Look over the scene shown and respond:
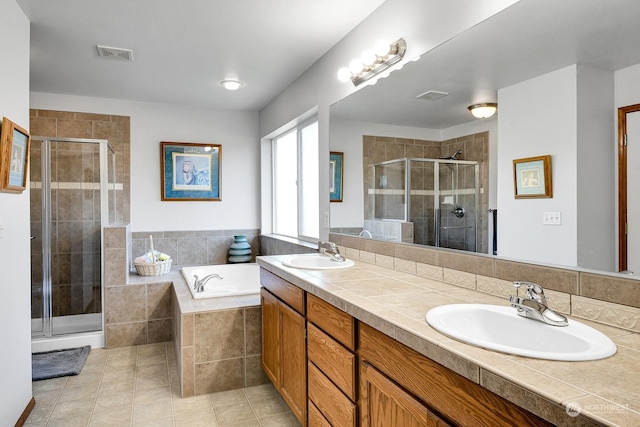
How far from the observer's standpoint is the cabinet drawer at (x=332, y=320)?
1.52 metres

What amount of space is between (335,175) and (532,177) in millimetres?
1530

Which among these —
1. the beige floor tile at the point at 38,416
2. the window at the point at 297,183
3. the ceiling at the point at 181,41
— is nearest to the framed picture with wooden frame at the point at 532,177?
the ceiling at the point at 181,41

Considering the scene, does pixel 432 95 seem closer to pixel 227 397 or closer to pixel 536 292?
pixel 536 292

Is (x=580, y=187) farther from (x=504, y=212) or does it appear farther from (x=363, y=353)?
(x=363, y=353)

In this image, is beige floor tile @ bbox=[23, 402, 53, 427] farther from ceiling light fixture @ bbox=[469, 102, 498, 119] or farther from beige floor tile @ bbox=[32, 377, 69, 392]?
ceiling light fixture @ bbox=[469, 102, 498, 119]

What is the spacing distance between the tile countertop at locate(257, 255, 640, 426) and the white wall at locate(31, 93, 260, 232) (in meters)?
3.31

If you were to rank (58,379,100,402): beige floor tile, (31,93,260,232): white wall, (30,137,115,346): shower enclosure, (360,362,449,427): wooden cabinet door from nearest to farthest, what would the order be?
(360,362,449,427): wooden cabinet door < (58,379,100,402): beige floor tile < (30,137,115,346): shower enclosure < (31,93,260,232): white wall

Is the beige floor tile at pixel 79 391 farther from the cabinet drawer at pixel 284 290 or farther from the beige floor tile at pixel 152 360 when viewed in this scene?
the cabinet drawer at pixel 284 290

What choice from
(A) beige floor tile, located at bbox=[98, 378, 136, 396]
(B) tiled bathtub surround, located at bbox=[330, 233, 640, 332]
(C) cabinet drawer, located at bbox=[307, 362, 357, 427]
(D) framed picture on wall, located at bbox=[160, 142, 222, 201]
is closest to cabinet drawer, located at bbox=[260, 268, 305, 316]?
(C) cabinet drawer, located at bbox=[307, 362, 357, 427]

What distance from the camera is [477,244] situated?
1681 millimetres

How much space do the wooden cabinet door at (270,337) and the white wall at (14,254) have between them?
1.36 metres

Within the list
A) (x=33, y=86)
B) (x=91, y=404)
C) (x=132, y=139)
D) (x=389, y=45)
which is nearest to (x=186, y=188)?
(x=132, y=139)

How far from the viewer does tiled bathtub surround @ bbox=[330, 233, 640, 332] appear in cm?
114

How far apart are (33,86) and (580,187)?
14.5 feet
